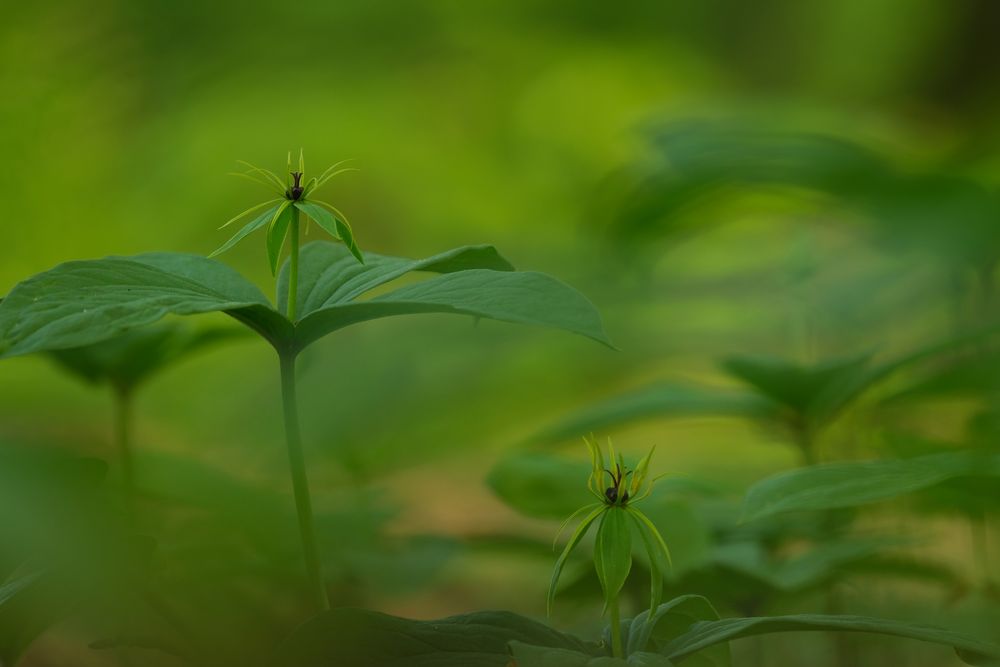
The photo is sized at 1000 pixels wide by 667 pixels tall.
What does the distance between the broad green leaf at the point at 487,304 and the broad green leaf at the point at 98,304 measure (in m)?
0.02

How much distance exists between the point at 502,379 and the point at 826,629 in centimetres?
91

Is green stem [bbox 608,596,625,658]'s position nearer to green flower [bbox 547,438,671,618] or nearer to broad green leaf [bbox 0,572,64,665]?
green flower [bbox 547,438,671,618]

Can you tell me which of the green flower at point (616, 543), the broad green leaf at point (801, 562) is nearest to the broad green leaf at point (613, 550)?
the green flower at point (616, 543)

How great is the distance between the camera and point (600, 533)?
311 mm

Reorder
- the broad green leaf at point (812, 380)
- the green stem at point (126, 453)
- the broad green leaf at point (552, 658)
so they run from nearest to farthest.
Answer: the broad green leaf at point (552, 658)
the green stem at point (126, 453)
the broad green leaf at point (812, 380)

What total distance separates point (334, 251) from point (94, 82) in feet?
8.39

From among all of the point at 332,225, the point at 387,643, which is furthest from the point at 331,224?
the point at 387,643

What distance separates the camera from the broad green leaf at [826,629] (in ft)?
0.96

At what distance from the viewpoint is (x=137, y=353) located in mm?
597

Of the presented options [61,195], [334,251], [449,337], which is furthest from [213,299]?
[61,195]

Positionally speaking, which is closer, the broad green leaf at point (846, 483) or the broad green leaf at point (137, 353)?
the broad green leaf at point (846, 483)

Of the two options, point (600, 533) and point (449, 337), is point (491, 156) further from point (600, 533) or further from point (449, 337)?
point (600, 533)

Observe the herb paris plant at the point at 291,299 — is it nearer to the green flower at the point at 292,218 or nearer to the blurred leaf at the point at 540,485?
the green flower at the point at 292,218

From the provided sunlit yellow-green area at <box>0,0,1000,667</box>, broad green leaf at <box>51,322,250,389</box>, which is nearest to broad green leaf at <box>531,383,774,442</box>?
sunlit yellow-green area at <box>0,0,1000,667</box>
